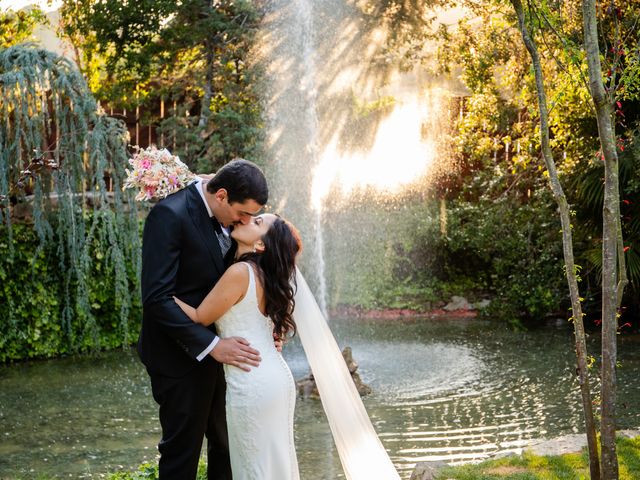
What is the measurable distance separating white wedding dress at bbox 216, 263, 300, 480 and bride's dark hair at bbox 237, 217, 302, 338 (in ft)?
0.17

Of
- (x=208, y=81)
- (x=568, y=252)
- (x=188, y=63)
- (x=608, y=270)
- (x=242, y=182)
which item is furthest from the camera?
(x=188, y=63)

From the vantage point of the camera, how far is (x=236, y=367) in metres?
3.55

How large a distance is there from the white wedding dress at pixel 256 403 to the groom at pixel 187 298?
0.07 metres

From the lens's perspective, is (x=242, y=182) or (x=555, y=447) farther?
(x=555, y=447)

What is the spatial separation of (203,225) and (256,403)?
0.80 meters

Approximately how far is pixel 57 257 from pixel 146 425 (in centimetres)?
292

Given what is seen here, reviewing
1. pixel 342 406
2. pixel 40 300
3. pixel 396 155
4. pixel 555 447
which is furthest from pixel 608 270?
pixel 396 155

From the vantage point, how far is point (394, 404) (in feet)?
23.0

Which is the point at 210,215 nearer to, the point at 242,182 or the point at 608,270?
the point at 242,182

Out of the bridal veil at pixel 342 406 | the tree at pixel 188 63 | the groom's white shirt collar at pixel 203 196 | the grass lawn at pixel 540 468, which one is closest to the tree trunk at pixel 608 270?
the grass lawn at pixel 540 468

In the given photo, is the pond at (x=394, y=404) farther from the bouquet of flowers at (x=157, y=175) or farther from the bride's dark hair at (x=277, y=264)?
the bouquet of flowers at (x=157, y=175)

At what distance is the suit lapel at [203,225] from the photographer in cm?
357

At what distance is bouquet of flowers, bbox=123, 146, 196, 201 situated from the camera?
146 inches

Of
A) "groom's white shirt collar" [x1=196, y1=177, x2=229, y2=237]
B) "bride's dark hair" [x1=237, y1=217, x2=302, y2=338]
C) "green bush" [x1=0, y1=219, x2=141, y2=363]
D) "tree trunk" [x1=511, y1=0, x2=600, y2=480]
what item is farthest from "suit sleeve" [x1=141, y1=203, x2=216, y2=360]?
"green bush" [x1=0, y1=219, x2=141, y2=363]
